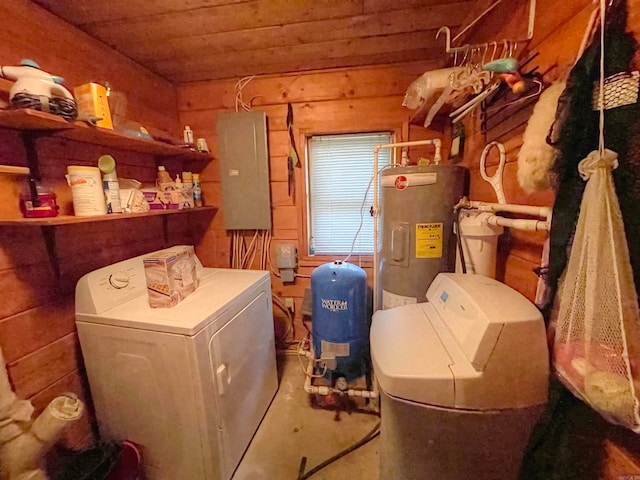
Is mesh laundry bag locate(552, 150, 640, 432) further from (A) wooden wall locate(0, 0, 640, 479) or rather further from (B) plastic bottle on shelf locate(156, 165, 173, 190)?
(B) plastic bottle on shelf locate(156, 165, 173, 190)

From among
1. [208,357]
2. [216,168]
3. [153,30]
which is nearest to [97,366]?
[208,357]

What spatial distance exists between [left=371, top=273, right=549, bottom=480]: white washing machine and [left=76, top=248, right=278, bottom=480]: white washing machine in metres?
0.69

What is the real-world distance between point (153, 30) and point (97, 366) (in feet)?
5.47

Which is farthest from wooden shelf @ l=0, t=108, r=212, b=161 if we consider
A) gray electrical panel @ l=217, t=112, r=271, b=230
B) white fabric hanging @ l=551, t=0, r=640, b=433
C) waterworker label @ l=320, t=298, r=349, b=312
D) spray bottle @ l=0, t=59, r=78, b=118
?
white fabric hanging @ l=551, t=0, r=640, b=433

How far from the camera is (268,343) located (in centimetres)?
164

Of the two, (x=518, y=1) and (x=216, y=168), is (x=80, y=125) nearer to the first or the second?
(x=216, y=168)

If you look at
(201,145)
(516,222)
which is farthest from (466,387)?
(201,145)

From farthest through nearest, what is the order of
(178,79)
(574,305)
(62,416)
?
1. (178,79)
2. (62,416)
3. (574,305)

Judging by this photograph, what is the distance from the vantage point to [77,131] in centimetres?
115

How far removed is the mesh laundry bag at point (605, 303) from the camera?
0.52m

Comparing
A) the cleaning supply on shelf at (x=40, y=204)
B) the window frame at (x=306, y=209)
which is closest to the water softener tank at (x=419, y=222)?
the window frame at (x=306, y=209)

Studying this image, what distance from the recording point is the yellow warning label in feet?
4.42

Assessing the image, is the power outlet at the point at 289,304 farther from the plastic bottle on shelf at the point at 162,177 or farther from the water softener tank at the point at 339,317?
the plastic bottle on shelf at the point at 162,177

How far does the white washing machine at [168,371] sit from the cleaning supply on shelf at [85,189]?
0.91 ft
